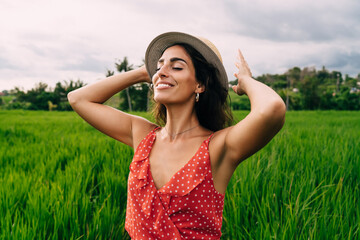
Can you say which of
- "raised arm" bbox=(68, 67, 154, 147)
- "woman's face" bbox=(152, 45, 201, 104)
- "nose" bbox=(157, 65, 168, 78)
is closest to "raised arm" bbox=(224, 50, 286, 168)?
"woman's face" bbox=(152, 45, 201, 104)

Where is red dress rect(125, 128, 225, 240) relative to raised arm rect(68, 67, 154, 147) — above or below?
below

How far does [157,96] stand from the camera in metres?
1.28

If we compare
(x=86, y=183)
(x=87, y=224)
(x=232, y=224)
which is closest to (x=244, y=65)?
(x=232, y=224)

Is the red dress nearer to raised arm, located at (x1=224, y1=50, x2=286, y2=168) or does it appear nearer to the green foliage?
raised arm, located at (x1=224, y1=50, x2=286, y2=168)

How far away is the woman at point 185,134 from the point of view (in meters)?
1.19

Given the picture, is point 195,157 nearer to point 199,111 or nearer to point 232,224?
point 199,111

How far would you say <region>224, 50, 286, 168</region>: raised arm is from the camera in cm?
107

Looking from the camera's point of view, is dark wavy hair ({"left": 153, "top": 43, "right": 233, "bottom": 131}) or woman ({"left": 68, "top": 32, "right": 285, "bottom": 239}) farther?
dark wavy hair ({"left": 153, "top": 43, "right": 233, "bottom": 131})

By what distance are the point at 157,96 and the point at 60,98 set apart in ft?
101

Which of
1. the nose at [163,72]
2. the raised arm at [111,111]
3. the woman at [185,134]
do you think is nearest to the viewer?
the woman at [185,134]

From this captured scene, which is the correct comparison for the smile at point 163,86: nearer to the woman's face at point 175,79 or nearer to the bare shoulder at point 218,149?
the woman's face at point 175,79

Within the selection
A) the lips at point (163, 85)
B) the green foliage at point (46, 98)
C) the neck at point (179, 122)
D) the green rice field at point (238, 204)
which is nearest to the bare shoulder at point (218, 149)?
the neck at point (179, 122)

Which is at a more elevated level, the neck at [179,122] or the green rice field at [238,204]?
the neck at [179,122]

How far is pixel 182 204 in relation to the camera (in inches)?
47.5
